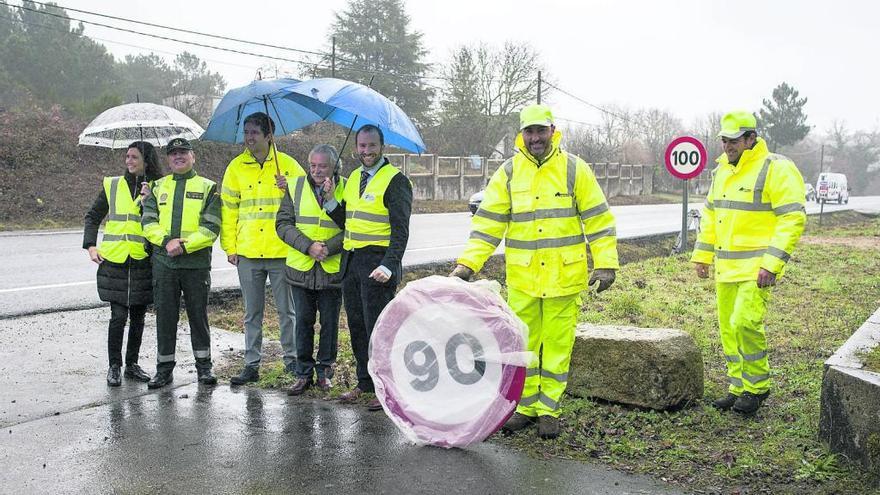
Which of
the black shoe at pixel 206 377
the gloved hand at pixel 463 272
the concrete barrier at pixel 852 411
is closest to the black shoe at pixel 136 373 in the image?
the black shoe at pixel 206 377

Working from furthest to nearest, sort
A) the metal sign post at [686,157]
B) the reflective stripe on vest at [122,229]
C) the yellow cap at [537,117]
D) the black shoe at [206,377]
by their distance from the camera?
1. the metal sign post at [686,157]
2. the reflective stripe on vest at [122,229]
3. the black shoe at [206,377]
4. the yellow cap at [537,117]

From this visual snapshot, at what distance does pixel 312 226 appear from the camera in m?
5.98

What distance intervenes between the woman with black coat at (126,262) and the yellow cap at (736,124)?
436 centimetres

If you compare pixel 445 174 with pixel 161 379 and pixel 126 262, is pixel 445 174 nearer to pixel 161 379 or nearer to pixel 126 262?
pixel 126 262

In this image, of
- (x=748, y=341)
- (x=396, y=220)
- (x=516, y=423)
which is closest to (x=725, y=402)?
(x=748, y=341)

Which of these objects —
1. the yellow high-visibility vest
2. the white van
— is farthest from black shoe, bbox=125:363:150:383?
the white van

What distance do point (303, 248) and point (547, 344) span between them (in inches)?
76.9

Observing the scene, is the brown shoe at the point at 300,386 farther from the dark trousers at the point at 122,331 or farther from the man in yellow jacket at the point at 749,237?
the man in yellow jacket at the point at 749,237

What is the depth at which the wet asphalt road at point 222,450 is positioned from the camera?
4145 mm

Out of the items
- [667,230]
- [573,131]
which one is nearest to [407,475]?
[667,230]

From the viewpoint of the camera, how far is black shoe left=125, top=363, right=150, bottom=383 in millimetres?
6238

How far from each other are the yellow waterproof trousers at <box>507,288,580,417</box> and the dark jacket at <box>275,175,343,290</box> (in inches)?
58.4

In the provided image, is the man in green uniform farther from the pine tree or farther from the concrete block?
the pine tree

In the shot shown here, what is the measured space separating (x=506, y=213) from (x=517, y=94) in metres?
44.1
